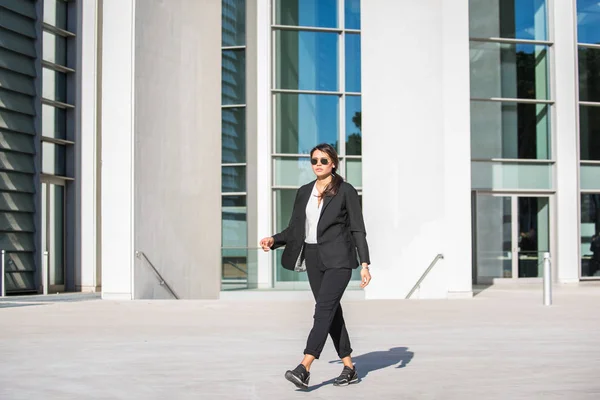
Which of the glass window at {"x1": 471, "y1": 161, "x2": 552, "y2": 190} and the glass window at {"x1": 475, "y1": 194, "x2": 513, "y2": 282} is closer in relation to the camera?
the glass window at {"x1": 475, "y1": 194, "x2": 513, "y2": 282}

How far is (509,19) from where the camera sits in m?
26.9

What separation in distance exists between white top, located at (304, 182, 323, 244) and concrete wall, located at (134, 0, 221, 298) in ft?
40.4

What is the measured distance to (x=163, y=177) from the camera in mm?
20469

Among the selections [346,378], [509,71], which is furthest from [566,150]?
[346,378]

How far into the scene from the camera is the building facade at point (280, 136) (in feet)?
61.6

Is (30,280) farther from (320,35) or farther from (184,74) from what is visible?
(320,35)

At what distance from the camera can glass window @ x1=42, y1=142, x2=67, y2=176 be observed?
24.8 metres

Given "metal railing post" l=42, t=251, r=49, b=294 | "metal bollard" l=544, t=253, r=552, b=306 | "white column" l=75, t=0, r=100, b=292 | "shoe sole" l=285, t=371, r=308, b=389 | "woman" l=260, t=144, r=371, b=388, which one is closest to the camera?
"shoe sole" l=285, t=371, r=308, b=389

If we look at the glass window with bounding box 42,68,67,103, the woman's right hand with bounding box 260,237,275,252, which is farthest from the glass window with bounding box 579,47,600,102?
the woman's right hand with bounding box 260,237,275,252

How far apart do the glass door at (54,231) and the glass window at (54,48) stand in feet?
11.1

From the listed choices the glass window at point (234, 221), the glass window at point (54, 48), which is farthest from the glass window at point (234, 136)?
the glass window at point (54, 48)

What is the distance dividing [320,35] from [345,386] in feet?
68.7

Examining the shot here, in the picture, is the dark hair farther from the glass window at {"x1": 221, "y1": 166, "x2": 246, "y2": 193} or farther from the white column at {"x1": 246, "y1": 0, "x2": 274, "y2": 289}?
the glass window at {"x1": 221, "y1": 166, "x2": 246, "y2": 193}

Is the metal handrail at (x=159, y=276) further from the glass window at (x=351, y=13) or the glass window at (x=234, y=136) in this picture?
the glass window at (x=351, y=13)
